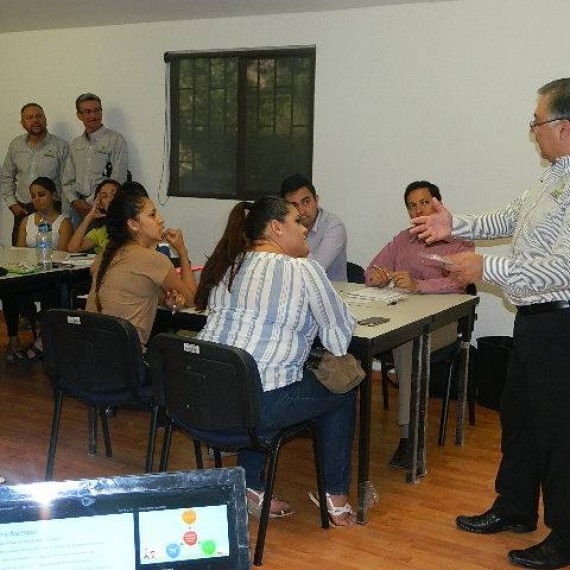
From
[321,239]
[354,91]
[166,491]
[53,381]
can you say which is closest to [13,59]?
[354,91]

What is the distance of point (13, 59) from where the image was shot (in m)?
7.02

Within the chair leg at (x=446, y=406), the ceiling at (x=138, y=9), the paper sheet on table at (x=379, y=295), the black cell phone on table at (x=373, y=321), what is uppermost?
the ceiling at (x=138, y=9)

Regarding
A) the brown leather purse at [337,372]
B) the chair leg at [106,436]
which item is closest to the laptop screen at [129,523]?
the brown leather purse at [337,372]

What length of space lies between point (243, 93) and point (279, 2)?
0.86 meters

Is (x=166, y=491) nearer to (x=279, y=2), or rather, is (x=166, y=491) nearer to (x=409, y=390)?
(x=409, y=390)

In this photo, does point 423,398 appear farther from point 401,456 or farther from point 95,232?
point 95,232

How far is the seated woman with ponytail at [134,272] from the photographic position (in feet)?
11.4

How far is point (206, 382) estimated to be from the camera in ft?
8.98

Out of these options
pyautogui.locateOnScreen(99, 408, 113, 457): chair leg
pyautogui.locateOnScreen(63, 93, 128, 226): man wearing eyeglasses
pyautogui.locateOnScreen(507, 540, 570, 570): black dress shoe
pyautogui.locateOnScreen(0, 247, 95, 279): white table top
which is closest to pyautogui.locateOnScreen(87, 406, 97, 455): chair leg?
pyautogui.locateOnScreen(99, 408, 113, 457): chair leg

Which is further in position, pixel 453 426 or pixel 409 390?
pixel 453 426

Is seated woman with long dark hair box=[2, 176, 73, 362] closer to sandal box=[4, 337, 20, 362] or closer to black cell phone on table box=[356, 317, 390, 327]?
sandal box=[4, 337, 20, 362]

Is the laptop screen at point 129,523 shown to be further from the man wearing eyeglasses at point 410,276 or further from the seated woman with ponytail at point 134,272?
the man wearing eyeglasses at point 410,276

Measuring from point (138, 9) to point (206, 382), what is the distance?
382 cm

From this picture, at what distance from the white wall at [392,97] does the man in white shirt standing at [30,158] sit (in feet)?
1.81
